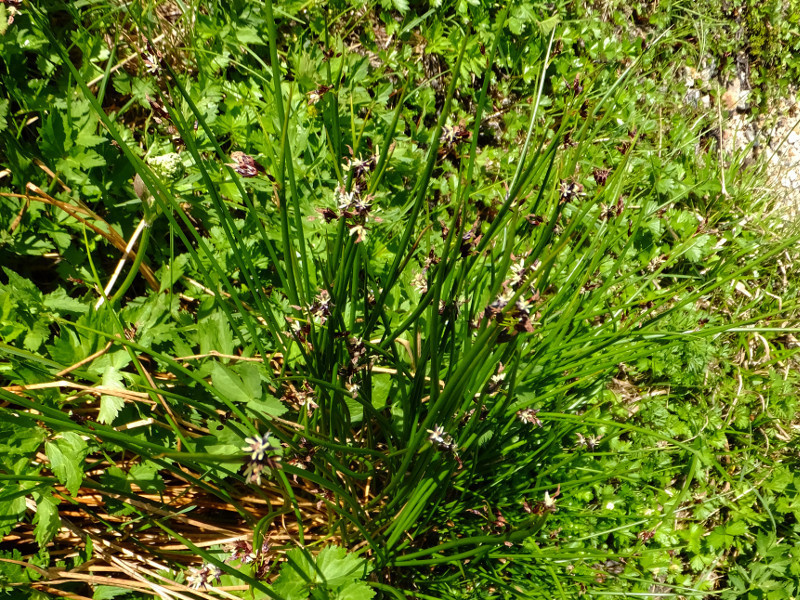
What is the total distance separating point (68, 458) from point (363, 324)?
0.83m

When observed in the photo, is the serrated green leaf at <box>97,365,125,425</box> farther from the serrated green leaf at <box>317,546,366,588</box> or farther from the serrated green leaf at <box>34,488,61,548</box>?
the serrated green leaf at <box>317,546,366,588</box>

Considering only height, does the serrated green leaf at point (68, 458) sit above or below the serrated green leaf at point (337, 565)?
above

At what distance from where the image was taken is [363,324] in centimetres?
162

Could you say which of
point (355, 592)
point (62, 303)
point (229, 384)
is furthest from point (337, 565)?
point (62, 303)

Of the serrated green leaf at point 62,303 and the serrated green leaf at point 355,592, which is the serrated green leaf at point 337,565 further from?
the serrated green leaf at point 62,303

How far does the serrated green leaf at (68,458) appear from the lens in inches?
51.4

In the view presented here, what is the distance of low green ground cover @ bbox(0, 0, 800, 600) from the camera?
127 cm

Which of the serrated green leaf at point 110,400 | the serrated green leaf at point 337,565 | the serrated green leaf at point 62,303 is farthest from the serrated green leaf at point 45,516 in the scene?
the serrated green leaf at point 337,565

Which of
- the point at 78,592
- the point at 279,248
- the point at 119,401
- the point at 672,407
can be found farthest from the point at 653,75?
the point at 78,592

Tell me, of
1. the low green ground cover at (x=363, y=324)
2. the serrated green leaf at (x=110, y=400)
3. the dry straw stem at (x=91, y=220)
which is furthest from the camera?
the dry straw stem at (x=91, y=220)

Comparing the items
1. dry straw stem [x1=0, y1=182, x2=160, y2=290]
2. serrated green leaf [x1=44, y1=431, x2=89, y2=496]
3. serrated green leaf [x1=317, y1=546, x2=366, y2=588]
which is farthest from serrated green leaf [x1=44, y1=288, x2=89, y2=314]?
serrated green leaf [x1=317, y1=546, x2=366, y2=588]

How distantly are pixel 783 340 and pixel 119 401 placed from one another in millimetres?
3234

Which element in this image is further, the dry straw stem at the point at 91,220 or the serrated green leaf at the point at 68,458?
the dry straw stem at the point at 91,220

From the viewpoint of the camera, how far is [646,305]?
234cm
